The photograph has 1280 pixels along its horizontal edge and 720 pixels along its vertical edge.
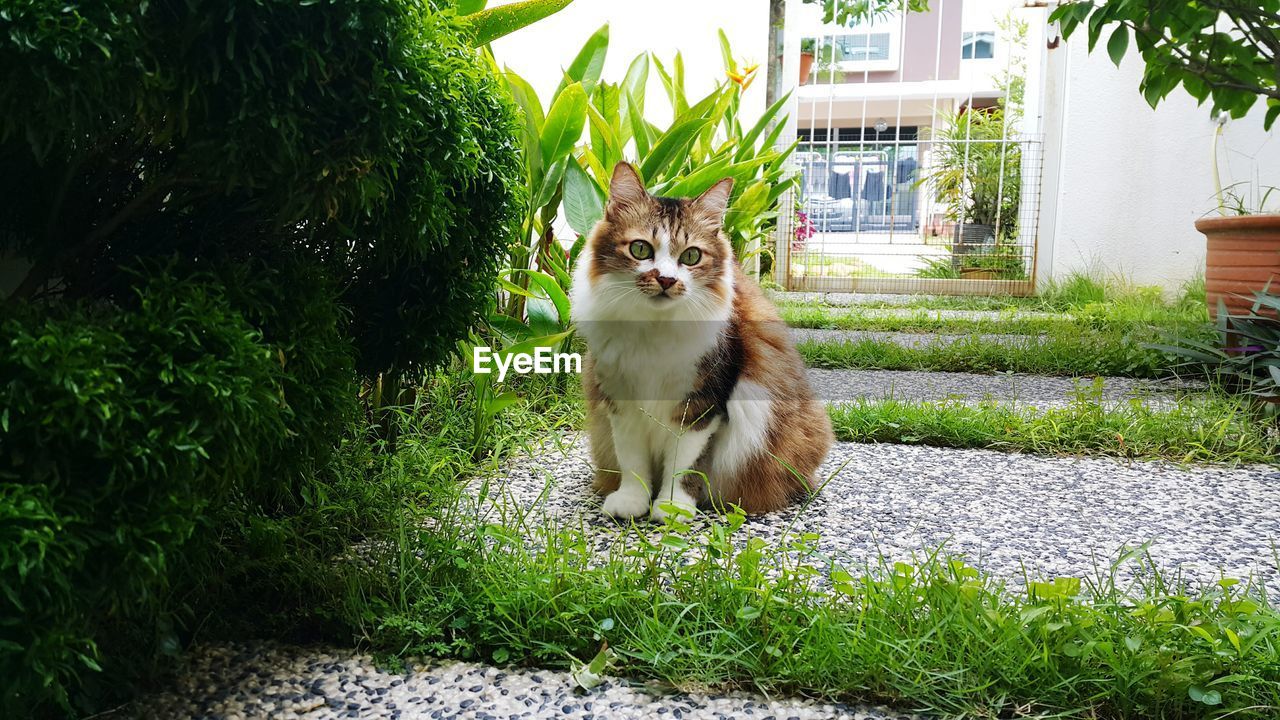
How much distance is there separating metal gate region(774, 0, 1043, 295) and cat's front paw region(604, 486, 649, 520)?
4383 millimetres

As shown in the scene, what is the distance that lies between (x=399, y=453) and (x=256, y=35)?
1311 millimetres

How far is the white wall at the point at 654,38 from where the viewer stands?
Result: 3.77m

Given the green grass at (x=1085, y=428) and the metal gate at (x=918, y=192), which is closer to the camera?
the green grass at (x=1085, y=428)

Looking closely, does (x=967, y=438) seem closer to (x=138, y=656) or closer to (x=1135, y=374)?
(x=1135, y=374)

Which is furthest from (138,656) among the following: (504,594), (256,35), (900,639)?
(900,639)

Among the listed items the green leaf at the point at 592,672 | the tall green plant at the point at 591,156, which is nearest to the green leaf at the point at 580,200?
the tall green plant at the point at 591,156

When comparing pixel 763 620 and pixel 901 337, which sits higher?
pixel 901 337

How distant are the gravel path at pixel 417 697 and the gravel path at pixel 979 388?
2.00 metres

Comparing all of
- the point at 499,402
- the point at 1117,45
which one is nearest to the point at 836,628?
the point at 499,402

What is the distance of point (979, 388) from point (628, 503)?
2.30 m

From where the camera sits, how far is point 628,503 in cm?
193

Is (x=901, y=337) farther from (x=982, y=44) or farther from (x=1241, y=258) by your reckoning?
(x=982, y=44)

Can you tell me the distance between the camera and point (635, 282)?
1.84 m

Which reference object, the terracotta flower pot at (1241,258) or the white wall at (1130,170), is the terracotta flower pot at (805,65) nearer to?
the white wall at (1130,170)
